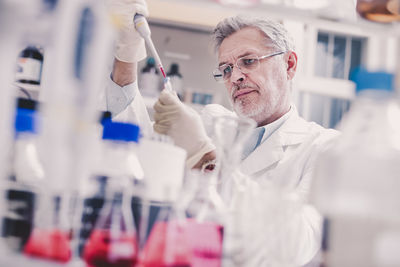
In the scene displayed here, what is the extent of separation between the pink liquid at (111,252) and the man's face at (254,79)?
4.31 feet

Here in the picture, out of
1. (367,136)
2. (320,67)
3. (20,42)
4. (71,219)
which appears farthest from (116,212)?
(320,67)

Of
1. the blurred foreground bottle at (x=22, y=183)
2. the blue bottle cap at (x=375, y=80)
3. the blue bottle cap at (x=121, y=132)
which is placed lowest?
the blurred foreground bottle at (x=22, y=183)

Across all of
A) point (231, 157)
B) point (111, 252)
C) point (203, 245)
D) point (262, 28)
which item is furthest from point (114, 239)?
point (262, 28)

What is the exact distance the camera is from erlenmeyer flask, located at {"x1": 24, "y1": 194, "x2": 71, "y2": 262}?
52cm

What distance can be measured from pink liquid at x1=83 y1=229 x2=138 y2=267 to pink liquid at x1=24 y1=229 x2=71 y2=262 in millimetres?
30

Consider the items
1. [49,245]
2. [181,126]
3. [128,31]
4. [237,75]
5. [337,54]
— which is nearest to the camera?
[49,245]

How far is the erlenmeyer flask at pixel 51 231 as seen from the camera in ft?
1.71

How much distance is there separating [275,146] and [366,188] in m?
1.06

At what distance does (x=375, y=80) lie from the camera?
21.9 inches

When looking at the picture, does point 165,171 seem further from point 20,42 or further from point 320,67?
point 320,67

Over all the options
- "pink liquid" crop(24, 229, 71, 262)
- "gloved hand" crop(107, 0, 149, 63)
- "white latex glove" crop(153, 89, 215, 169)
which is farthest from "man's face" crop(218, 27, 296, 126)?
"pink liquid" crop(24, 229, 71, 262)

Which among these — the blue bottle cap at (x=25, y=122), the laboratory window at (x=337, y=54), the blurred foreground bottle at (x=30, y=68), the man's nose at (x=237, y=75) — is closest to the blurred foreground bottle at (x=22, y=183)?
the blue bottle cap at (x=25, y=122)

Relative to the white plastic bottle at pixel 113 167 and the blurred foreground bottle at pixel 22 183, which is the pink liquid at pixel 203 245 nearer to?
the white plastic bottle at pixel 113 167

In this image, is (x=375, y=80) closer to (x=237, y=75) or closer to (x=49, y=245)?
(x=49, y=245)
